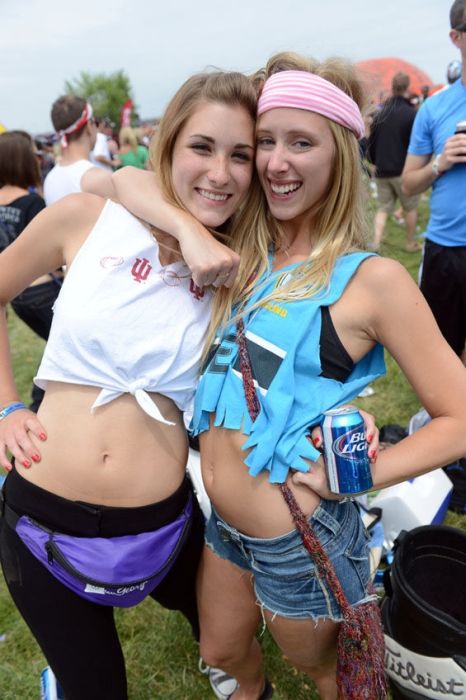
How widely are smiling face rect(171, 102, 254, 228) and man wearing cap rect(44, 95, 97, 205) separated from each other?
8.93 feet

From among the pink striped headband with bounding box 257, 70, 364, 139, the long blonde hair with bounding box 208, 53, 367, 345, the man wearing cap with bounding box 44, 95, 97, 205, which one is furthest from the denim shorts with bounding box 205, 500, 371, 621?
the man wearing cap with bounding box 44, 95, 97, 205

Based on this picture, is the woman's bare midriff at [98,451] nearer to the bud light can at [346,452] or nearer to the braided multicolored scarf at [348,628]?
the braided multicolored scarf at [348,628]

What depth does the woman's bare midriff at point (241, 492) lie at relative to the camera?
1.62m

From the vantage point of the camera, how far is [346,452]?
1.46m

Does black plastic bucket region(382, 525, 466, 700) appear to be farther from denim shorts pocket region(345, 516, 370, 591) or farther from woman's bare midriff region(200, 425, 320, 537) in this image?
woman's bare midriff region(200, 425, 320, 537)

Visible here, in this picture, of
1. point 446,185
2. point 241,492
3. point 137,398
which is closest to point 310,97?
point 137,398

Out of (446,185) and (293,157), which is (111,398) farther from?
(446,185)

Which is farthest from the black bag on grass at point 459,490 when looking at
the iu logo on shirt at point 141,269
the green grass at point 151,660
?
the iu logo on shirt at point 141,269

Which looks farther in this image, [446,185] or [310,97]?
[446,185]

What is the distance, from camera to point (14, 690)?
256cm

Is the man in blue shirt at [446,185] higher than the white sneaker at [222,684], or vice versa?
the man in blue shirt at [446,185]

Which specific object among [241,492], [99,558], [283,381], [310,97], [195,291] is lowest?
[99,558]

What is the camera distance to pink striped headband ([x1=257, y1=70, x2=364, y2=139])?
5.55 feet

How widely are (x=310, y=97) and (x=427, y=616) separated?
1819mm
